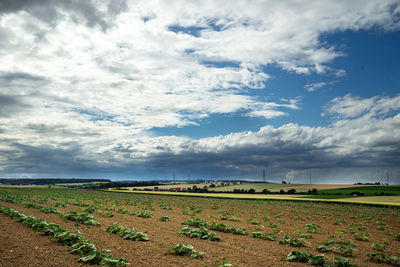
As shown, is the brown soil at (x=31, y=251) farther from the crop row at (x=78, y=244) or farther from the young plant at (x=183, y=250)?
the young plant at (x=183, y=250)

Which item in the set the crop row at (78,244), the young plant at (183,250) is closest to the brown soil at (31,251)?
the crop row at (78,244)

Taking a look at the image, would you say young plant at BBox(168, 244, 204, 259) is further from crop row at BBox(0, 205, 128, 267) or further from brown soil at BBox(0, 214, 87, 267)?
brown soil at BBox(0, 214, 87, 267)

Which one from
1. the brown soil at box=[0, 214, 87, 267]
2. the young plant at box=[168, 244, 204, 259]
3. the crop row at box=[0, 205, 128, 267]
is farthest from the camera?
the young plant at box=[168, 244, 204, 259]

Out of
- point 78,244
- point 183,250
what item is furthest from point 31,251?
point 183,250

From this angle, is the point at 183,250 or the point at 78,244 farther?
the point at 183,250

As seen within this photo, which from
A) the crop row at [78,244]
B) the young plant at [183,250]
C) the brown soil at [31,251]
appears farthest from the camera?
the young plant at [183,250]

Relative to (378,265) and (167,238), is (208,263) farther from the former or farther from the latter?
(378,265)

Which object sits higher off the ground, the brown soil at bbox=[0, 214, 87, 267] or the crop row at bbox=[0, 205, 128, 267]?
the crop row at bbox=[0, 205, 128, 267]

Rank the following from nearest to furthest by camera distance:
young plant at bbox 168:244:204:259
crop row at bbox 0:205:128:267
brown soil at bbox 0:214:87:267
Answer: crop row at bbox 0:205:128:267
brown soil at bbox 0:214:87:267
young plant at bbox 168:244:204:259

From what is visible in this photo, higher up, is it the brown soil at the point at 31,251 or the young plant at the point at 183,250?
the young plant at the point at 183,250

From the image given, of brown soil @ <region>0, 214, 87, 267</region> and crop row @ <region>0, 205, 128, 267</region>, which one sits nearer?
crop row @ <region>0, 205, 128, 267</region>

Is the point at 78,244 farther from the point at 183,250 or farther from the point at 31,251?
the point at 183,250

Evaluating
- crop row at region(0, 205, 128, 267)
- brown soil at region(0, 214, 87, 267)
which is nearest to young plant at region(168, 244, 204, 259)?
crop row at region(0, 205, 128, 267)

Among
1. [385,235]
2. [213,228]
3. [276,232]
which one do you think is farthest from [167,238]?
[385,235]
